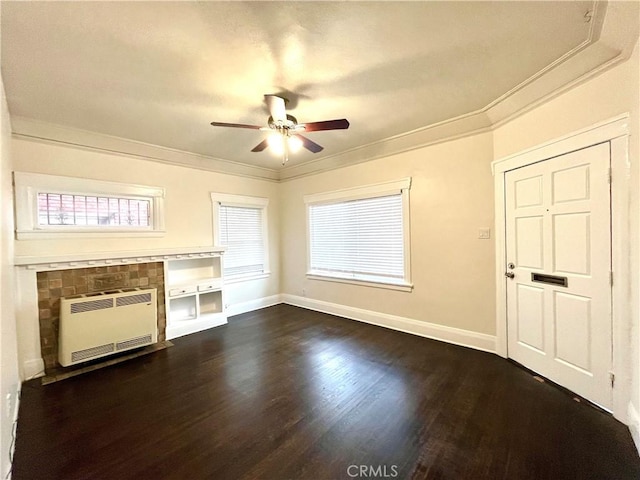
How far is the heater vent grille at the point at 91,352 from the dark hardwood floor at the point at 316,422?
0.21m

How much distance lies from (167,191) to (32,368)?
8.35 feet

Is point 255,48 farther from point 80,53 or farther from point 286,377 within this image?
point 286,377

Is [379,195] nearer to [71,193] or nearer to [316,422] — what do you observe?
[316,422]

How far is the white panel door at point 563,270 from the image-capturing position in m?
2.07

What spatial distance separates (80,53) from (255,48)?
1256mm

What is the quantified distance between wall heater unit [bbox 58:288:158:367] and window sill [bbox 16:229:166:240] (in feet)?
2.54

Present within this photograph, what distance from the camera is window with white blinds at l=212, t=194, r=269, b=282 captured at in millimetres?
4676

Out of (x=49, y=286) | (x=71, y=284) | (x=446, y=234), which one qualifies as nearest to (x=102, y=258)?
(x=71, y=284)

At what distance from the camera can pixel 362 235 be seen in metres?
4.37

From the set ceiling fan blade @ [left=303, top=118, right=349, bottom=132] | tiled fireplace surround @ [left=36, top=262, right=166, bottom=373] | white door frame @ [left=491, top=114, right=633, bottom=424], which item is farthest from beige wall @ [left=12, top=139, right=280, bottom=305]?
white door frame @ [left=491, top=114, right=633, bottom=424]

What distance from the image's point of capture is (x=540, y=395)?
2262 mm

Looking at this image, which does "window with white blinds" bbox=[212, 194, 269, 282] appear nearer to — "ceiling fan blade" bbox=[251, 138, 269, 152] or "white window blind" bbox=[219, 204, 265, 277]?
"white window blind" bbox=[219, 204, 265, 277]

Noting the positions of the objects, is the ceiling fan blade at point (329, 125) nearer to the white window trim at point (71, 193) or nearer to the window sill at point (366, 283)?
the window sill at point (366, 283)

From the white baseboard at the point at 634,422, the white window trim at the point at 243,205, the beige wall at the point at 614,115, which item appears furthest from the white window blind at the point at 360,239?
the white baseboard at the point at 634,422
